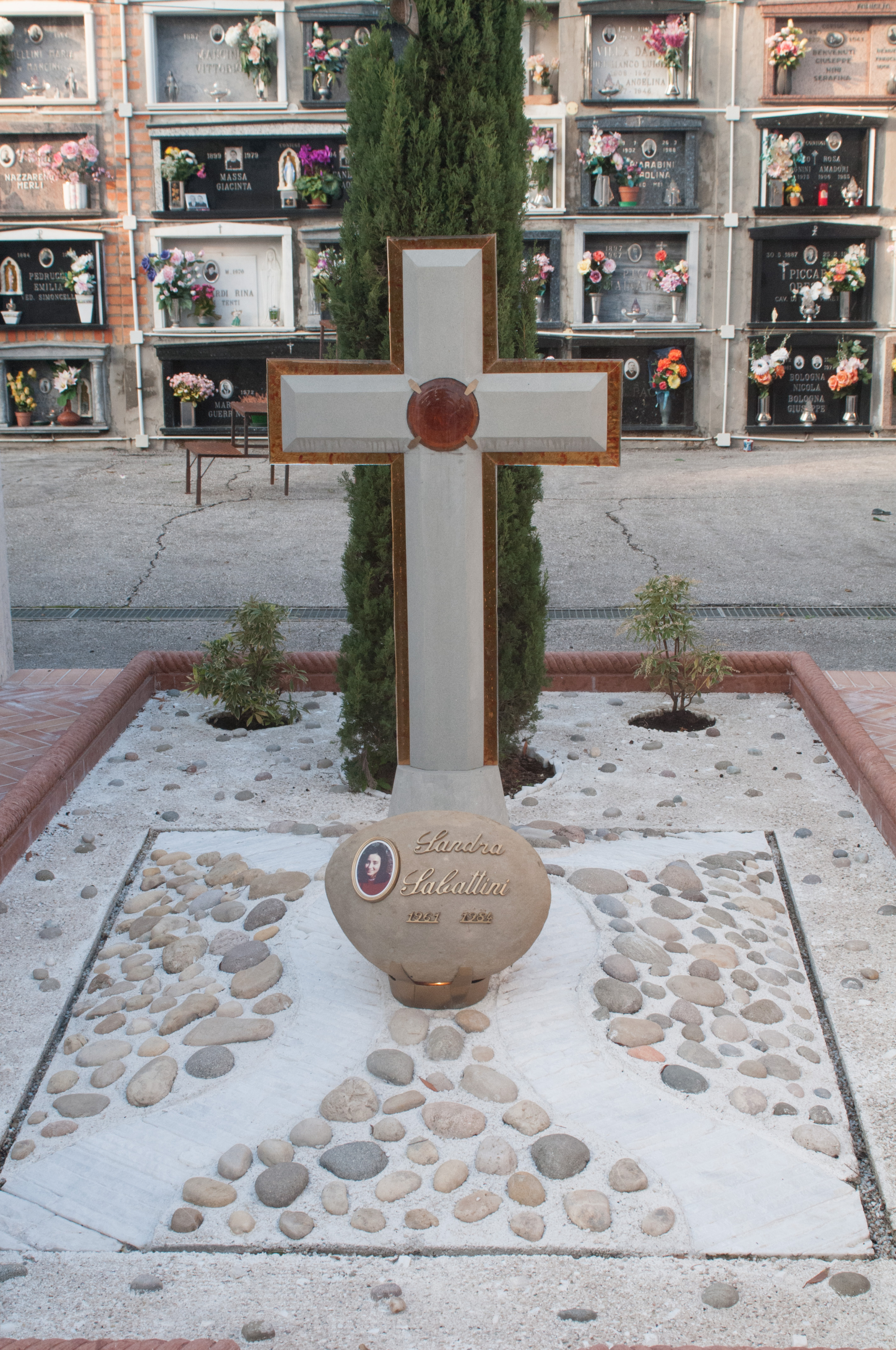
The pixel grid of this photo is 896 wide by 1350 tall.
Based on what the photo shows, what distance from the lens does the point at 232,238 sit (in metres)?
14.2

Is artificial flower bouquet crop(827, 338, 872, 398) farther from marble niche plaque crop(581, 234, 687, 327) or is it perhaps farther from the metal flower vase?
the metal flower vase

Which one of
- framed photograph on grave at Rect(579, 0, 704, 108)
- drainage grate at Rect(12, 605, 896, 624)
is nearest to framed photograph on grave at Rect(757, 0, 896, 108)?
framed photograph on grave at Rect(579, 0, 704, 108)

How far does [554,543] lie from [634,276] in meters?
6.76

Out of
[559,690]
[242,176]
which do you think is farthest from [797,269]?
[559,690]

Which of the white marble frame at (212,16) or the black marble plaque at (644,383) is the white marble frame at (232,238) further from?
the black marble plaque at (644,383)

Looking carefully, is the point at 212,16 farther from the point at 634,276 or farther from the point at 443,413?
the point at 443,413

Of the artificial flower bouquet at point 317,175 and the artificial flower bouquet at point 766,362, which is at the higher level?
the artificial flower bouquet at point 317,175

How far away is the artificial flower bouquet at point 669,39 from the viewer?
13344mm

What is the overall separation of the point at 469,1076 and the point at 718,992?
0.68 m

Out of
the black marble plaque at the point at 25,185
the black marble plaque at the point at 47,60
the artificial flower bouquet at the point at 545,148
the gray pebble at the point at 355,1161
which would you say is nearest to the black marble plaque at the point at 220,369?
the black marble plaque at the point at 25,185

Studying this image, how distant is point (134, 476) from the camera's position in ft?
41.1

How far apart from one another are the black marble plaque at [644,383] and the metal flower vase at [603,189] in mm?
1551

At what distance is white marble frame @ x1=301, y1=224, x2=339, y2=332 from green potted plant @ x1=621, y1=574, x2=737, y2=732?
9932mm

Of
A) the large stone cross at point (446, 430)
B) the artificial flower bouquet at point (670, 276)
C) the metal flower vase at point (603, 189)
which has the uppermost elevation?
the metal flower vase at point (603, 189)
